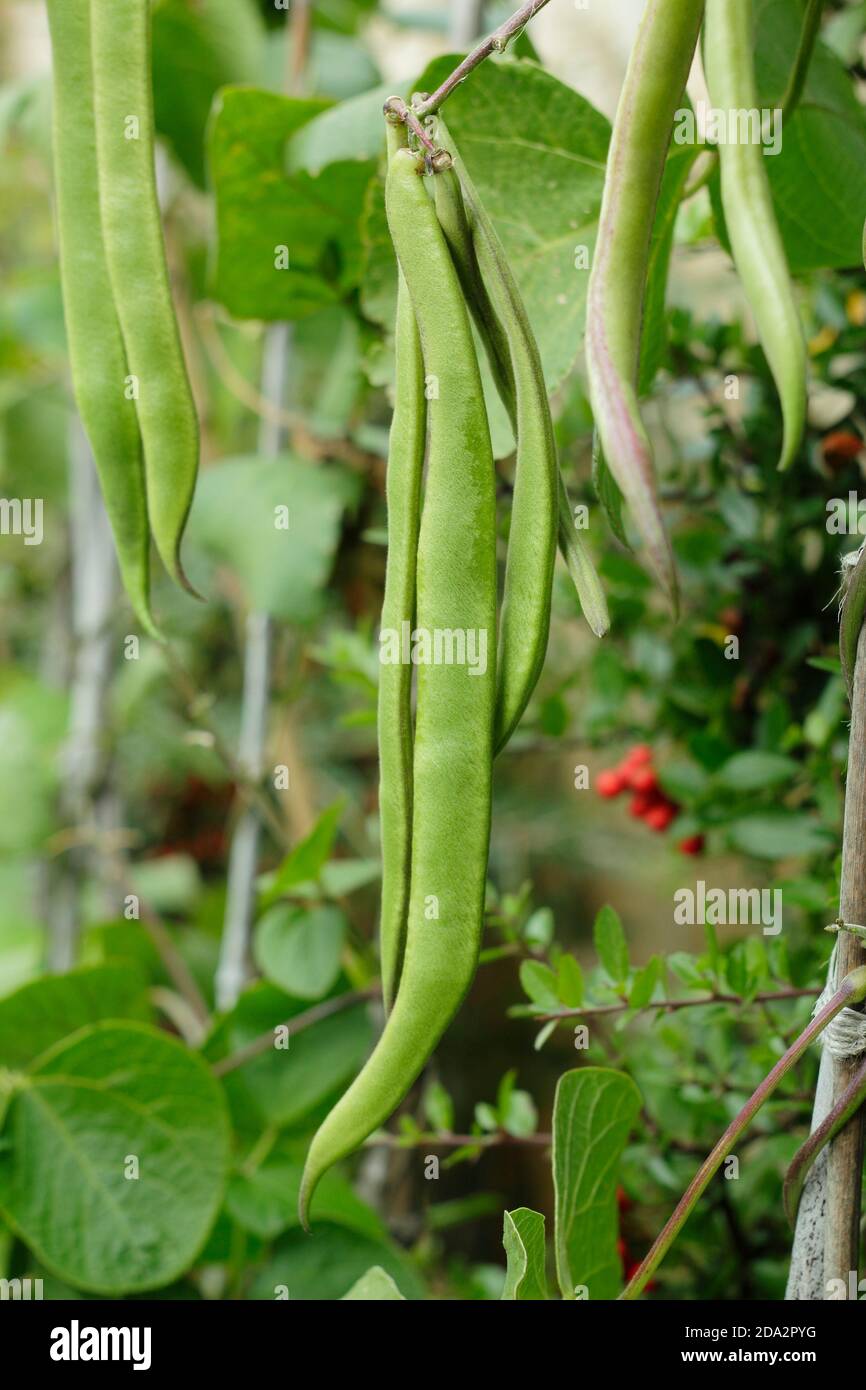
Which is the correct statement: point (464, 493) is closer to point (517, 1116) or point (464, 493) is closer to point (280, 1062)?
point (517, 1116)

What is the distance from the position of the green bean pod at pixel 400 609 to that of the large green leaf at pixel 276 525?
385mm

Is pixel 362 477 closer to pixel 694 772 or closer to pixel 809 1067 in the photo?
pixel 694 772

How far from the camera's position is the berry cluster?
1.79 ft

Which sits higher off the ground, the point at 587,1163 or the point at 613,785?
the point at 613,785

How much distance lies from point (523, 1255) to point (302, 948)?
0.29 meters

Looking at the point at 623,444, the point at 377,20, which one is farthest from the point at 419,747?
the point at 377,20

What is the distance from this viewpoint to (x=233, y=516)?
2.22 ft

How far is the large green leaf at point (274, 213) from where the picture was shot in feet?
1.45

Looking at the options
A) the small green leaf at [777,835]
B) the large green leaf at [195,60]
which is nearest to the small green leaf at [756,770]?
the small green leaf at [777,835]

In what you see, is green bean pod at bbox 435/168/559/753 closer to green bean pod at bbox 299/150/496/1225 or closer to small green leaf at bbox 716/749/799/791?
green bean pod at bbox 299/150/496/1225

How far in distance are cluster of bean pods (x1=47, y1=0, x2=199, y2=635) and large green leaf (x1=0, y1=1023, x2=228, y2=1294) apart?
0.78 feet

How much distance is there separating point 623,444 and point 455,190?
8 cm

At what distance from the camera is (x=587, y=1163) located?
0.32m

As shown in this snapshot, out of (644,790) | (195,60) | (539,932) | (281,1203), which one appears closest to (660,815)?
(644,790)
